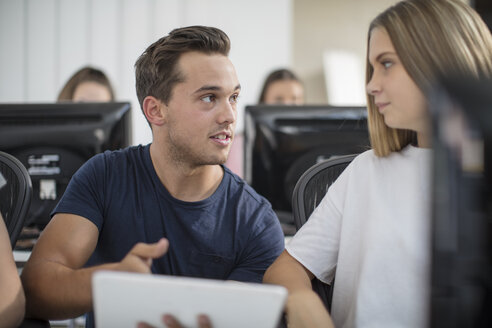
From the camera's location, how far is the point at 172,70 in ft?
4.38

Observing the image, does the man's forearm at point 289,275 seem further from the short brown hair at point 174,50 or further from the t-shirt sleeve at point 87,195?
the short brown hair at point 174,50

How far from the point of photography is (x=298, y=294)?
0.91 metres

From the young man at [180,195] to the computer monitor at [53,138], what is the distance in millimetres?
235

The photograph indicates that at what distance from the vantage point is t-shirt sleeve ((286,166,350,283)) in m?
1.05

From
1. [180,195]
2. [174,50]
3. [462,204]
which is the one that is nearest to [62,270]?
[180,195]

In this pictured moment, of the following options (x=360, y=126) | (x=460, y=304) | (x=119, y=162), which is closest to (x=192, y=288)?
(x=460, y=304)

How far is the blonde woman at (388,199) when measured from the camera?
0.92 metres

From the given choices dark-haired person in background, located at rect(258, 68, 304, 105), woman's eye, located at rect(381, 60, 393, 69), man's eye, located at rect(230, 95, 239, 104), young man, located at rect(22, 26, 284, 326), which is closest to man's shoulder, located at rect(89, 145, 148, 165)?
young man, located at rect(22, 26, 284, 326)

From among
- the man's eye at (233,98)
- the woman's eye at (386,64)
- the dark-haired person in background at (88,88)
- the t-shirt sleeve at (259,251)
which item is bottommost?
the t-shirt sleeve at (259,251)

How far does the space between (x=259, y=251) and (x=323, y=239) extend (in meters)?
0.20

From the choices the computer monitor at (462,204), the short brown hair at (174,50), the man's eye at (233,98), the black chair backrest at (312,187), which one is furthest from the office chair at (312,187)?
the computer monitor at (462,204)

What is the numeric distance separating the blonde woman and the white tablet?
258 millimetres

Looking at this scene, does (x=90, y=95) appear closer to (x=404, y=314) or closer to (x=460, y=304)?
(x=404, y=314)

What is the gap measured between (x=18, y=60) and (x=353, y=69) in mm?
2760
